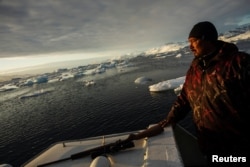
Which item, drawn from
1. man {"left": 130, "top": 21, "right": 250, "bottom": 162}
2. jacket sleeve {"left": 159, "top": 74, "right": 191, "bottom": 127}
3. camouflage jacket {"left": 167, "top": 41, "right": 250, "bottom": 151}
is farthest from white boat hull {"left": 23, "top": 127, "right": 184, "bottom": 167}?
camouflage jacket {"left": 167, "top": 41, "right": 250, "bottom": 151}

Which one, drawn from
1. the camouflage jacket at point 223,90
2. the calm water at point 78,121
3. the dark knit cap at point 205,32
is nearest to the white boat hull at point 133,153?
the camouflage jacket at point 223,90

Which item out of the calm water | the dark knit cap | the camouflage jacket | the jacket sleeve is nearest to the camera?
the camouflage jacket

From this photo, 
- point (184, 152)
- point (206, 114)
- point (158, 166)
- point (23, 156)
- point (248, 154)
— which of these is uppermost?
→ point (206, 114)

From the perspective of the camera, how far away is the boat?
434 centimetres

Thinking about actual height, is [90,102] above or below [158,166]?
below

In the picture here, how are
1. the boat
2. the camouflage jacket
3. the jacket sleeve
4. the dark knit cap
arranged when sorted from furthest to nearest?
the boat, the jacket sleeve, the dark knit cap, the camouflage jacket

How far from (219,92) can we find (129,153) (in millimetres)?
3644

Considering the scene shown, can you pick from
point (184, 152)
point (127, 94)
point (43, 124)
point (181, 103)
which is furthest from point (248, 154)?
point (127, 94)

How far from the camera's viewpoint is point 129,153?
5688 millimetres

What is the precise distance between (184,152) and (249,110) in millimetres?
4586

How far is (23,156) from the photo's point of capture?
22.2m

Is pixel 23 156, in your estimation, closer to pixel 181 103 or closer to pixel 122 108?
pixel 122 108

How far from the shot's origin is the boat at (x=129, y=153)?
4344mm

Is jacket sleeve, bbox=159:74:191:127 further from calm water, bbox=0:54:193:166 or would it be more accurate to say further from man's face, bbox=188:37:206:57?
calm water, bbox=0:54:193:166
